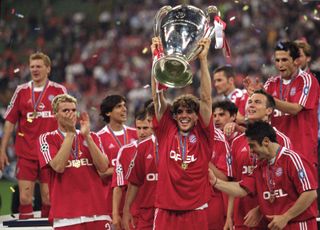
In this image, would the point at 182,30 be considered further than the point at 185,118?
No

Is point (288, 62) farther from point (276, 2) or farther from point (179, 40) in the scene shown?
point (276, 2)

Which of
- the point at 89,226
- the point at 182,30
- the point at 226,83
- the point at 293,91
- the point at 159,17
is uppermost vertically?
the point at 226,83

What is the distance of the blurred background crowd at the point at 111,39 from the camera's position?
20.1 m

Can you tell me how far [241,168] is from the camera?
28.4ft

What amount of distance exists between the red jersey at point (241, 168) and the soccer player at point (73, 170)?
109 centimetres

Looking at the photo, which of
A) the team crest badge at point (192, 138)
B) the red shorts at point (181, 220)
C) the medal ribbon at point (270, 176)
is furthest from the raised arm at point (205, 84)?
the red shorts at point (181, 220)

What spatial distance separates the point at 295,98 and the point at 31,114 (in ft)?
9.57

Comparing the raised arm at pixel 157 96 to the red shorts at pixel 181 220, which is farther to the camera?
the red shorts at pixel 181 220

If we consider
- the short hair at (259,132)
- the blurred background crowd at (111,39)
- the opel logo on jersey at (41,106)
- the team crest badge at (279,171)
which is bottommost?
the team crest badge at (279,171)

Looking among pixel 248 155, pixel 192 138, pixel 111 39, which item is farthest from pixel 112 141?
pixel 111 39

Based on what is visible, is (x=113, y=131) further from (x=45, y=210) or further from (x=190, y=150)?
(x=190, y=150)

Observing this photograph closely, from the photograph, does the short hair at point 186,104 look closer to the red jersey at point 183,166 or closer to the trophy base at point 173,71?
the red jersey at point 183,166

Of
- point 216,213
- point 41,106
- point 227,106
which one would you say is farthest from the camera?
point 41,106

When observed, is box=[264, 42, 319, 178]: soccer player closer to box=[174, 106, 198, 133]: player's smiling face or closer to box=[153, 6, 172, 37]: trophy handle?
box=[174, 106, 198, 133]: player's smiling face
